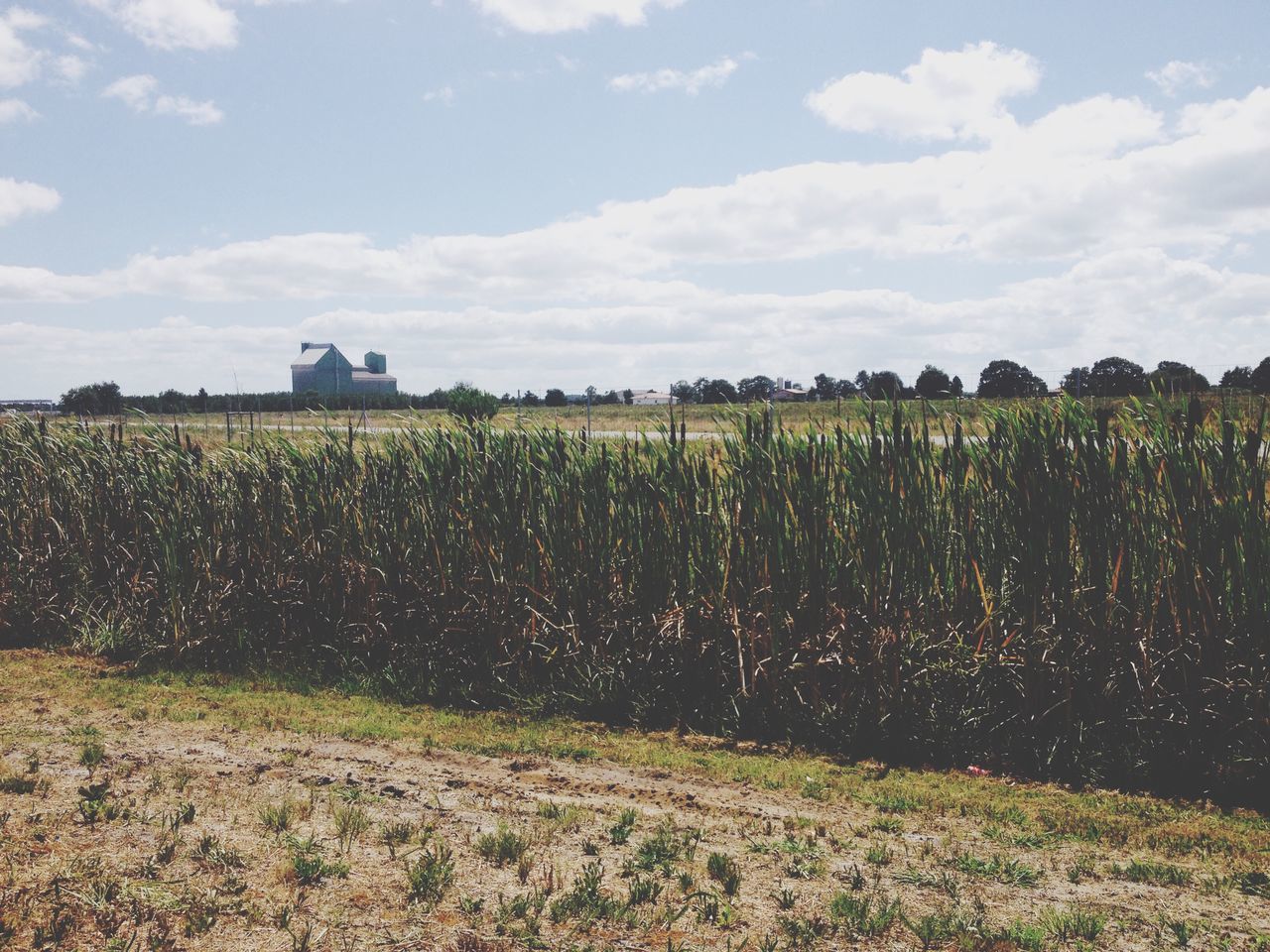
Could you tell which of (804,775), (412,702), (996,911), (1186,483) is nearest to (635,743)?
(804,775)

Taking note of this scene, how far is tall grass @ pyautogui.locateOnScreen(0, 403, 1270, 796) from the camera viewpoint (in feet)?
19.5

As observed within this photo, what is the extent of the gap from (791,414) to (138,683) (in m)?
6.16

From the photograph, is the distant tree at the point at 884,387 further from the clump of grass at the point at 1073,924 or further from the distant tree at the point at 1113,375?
the clump of grass at the point at 1073,924

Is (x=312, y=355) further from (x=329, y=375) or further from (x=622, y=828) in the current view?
(x=622, y=828)

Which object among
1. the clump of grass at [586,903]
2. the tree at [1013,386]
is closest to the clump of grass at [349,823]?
the clump of grass at [586,903]

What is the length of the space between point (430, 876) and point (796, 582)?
354cm

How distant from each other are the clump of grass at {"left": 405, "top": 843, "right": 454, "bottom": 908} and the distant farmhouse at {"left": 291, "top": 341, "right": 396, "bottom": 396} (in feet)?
314

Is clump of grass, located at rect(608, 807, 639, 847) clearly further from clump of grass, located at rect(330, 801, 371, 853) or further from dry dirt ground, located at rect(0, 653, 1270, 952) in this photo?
clump of grass, located at rect(330, 801, 371, 853)

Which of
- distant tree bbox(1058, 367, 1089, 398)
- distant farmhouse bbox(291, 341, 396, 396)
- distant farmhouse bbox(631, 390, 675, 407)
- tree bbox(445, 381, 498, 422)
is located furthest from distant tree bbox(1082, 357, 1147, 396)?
distant farmhouse bbox(291, 341, 396, 396)

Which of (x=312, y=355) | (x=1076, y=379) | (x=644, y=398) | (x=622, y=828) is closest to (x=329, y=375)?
(x=312, y=355)

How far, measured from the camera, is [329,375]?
328 feet

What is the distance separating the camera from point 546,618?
741 cm

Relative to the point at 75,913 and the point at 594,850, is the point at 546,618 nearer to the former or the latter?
the point at 594,850

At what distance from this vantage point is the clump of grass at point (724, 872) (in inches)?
155
